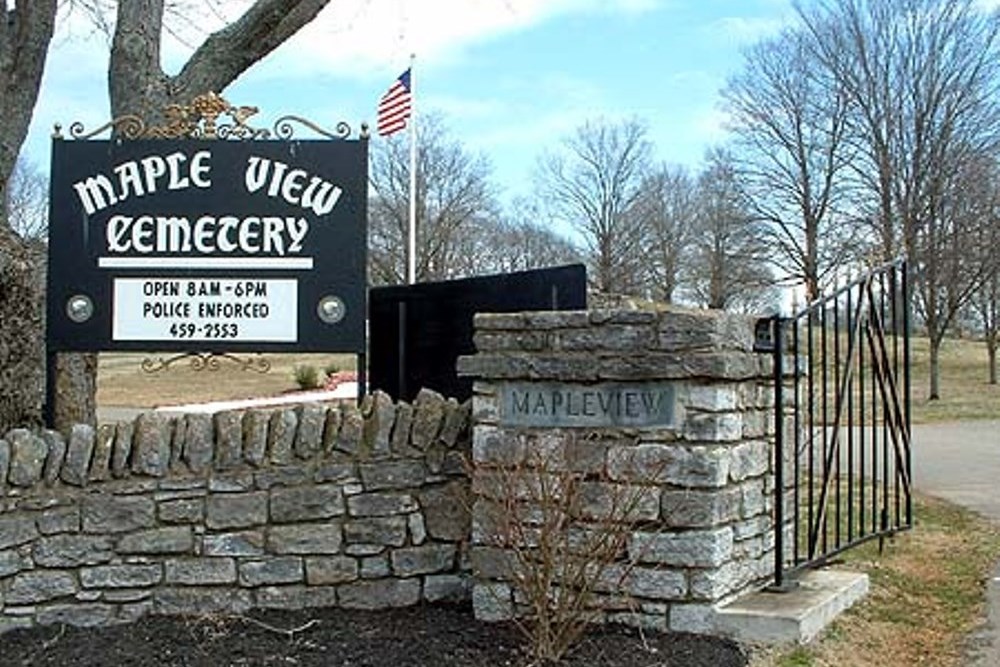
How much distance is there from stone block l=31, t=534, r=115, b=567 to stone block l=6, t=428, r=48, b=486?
0.26 meters

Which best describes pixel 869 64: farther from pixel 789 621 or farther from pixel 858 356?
pixel 789 621

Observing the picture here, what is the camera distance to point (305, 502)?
17.4 feet

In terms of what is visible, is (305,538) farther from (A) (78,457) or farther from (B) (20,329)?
(B) (20,329)

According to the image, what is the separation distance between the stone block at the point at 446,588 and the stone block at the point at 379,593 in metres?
0.05

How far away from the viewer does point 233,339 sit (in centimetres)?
581

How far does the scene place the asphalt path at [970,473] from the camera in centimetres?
538

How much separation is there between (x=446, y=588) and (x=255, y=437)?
1075mm

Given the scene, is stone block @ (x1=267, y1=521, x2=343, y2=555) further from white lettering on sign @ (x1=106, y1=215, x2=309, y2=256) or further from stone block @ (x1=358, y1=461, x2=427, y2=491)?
white lettering on sign @ (x1=106, y1=215, x2=309, y2=256)

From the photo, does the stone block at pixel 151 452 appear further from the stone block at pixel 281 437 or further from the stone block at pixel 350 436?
the stone block at pixel 350 436

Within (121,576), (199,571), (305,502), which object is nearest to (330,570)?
(305,502)

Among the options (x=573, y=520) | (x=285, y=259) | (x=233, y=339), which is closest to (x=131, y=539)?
(x=233, y=339)

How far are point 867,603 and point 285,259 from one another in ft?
10.5

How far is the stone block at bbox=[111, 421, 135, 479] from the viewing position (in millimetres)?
5230

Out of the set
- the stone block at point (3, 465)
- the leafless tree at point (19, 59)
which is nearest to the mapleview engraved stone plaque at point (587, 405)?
the stone block at point (3, 465)
